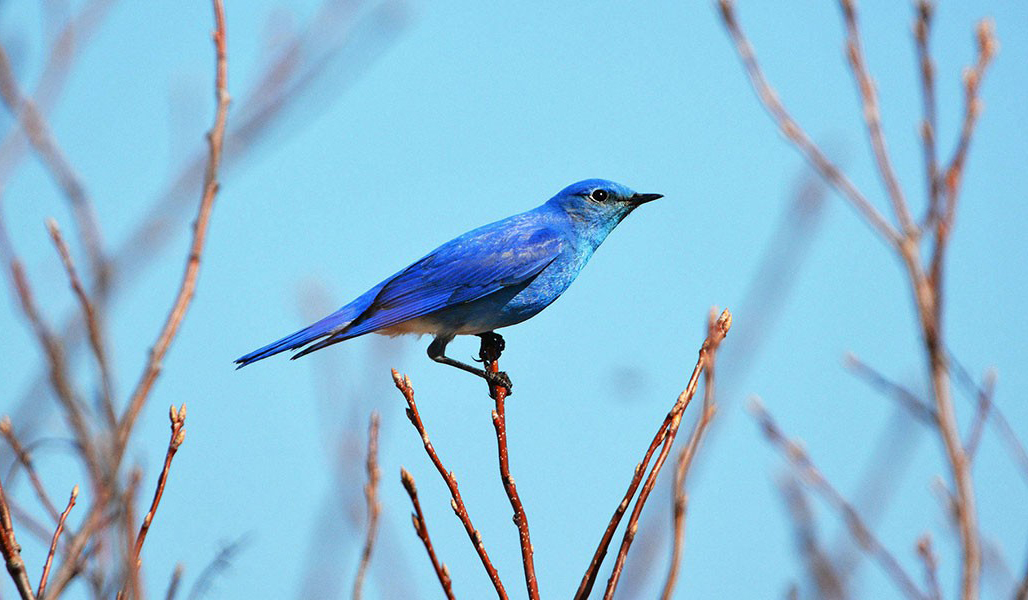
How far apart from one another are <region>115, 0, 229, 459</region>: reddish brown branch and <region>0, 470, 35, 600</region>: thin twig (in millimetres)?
853

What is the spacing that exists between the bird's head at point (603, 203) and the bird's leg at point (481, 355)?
1.14 m

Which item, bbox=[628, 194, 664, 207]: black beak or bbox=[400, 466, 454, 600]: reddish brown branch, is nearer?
bbox=[400, 466, 454, 600]: reddish brown branch

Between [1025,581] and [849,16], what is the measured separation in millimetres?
1143

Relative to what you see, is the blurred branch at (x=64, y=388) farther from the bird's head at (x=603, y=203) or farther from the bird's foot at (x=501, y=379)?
the bird's head at (x=603, y=203)

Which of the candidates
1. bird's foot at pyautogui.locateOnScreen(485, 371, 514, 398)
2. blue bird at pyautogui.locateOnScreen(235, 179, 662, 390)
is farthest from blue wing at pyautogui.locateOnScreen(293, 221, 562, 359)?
bird's foot at pyautogui.locateOnScreen(485, 371, 514, 398)

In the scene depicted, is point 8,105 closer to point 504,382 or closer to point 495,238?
point 504,382

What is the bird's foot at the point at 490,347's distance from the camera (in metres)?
6.63

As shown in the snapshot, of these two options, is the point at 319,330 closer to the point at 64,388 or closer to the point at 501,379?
the point at 501,379

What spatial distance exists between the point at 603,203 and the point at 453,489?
169 inches

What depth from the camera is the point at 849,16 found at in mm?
2102

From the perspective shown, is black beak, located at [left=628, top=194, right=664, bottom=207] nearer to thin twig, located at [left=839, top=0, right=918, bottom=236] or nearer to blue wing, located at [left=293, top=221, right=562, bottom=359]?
blue wing, located at [left=293, top=221, right=562, bottom=359]

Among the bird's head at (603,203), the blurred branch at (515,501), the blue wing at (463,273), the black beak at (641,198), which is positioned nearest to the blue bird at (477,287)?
the blue wing at (463,273)

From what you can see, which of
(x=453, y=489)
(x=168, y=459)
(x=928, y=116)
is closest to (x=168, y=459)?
(x=168, y=459)

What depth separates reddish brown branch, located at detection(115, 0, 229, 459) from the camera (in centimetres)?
205
